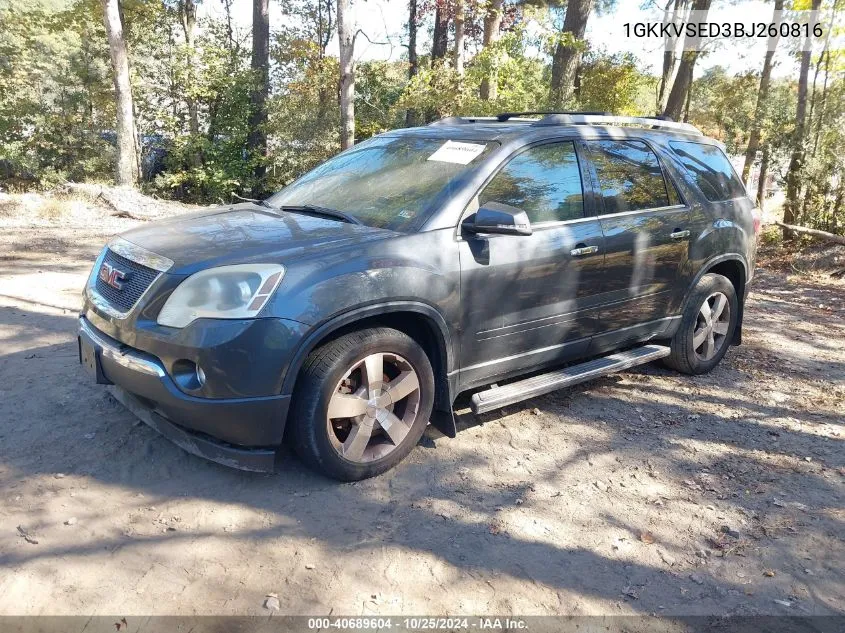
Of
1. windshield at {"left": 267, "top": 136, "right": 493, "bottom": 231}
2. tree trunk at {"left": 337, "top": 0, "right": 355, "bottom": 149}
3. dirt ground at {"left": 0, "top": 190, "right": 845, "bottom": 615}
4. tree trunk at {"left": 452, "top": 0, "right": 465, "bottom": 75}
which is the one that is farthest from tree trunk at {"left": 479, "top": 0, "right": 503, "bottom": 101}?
dirt ground at {"left": 0, "top": 190, "right": 845, "bottom": 615}

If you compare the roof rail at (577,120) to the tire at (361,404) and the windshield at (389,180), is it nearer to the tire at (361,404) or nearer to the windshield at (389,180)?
the windshield at (389,180)

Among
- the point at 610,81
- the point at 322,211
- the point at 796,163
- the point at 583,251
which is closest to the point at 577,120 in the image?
the point at 583,251

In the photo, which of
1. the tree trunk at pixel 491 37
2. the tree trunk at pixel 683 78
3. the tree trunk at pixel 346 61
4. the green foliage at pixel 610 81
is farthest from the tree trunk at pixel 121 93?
the tree trunk at pixel 683 78

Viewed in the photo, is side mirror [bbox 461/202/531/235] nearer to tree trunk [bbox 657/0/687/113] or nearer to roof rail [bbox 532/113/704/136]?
roof rail [bbox 532/113/704/136]

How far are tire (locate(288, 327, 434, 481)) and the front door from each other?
0.38m

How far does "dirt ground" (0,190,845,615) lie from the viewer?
8.93 feet

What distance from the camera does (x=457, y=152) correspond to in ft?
13.3

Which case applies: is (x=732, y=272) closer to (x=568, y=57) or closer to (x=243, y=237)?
(x=243, y=237)

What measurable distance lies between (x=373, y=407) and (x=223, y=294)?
3.09 ft

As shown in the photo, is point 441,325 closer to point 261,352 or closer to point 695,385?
point 261,352

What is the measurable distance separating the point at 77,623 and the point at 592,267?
3.24m

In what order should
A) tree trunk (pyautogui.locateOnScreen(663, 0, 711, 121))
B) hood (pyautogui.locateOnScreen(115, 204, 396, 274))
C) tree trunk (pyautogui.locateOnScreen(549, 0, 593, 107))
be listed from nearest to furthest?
hood (pyautogui.locateOnScreen(115, 204, 396, 274)), tree trunk (pyautogui.locateOnScreen(549, 0, 593, 107)), tree trunk (pyautogui.locateOnScreen(663, 0, 711, 121))

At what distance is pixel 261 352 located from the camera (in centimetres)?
302

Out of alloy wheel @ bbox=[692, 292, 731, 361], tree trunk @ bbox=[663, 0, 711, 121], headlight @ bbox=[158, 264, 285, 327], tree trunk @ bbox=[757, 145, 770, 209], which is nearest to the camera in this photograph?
headlight @ bbox=[158, 264, 285, 327]
